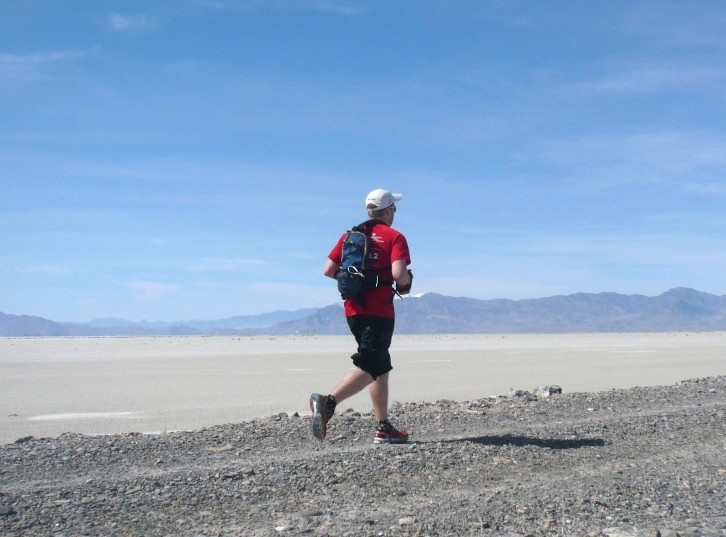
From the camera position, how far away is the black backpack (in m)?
6.33

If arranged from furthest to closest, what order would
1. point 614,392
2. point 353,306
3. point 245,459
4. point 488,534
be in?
point 614,392
point 353,306
point 245,459
point 488,534

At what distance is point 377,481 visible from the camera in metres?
5.16

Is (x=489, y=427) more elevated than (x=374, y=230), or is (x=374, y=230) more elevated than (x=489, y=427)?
(x=374, y=230)

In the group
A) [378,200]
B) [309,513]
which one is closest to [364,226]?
[378,200]

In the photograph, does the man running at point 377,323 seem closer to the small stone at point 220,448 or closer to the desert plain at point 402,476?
the desert plain at point 402,476

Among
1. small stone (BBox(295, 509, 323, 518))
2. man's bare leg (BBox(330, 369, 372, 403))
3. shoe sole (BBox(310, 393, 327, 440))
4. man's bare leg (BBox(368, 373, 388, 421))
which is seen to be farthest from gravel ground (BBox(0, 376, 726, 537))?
man's bare leg (BBox(330, 369, 372, 403))

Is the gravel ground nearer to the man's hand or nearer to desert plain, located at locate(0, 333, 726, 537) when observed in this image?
desert plain, located at locate(0, 333, 726, 537)

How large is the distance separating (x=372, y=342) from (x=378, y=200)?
125 cm

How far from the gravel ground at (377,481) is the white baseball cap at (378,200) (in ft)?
6.67

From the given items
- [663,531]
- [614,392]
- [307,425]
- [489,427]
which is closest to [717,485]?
→ [663,531]

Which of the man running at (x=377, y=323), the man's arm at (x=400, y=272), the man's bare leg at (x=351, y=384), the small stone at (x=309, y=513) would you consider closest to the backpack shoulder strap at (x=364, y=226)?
the man running at (x=377, y=323)

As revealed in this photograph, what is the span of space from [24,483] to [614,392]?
850cm

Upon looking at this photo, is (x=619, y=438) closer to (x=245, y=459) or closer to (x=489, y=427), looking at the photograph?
(x=489, y=427)

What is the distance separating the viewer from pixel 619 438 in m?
6.82
